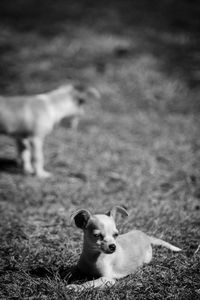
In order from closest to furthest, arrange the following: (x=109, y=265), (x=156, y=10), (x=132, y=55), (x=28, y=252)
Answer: (x=109, y=265)
(x=28, y=252)
(x=132, y=55)
(x=156, y=10)

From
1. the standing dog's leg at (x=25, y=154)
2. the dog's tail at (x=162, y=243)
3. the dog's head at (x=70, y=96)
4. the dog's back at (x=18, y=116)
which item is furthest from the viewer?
the dog's head at (x=70, y=96)

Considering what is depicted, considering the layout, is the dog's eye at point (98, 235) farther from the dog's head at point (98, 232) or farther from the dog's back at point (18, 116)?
the dog's back at point (18, 116)

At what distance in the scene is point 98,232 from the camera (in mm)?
3092

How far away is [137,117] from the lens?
29.5 ft

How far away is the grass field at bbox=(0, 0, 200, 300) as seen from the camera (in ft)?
11.5

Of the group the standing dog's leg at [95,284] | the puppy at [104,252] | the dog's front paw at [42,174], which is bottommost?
the dog's front paw at [42,174]

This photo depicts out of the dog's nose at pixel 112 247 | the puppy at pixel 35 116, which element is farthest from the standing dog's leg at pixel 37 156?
the dog's nose at pixel 112 247

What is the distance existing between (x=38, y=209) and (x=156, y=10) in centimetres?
1197

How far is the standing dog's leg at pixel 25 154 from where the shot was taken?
244 inches

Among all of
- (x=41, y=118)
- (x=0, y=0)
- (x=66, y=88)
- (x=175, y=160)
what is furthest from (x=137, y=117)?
(x=0, y=0)

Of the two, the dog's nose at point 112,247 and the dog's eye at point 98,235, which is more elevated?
the dog's eye at point 98,235

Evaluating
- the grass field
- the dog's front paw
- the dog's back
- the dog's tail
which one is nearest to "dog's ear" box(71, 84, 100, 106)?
the dog's back

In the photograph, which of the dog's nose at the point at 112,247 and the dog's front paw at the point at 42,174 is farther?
the dog's front paw at the point at 42,174

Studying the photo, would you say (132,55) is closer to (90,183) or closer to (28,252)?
(90,183)
